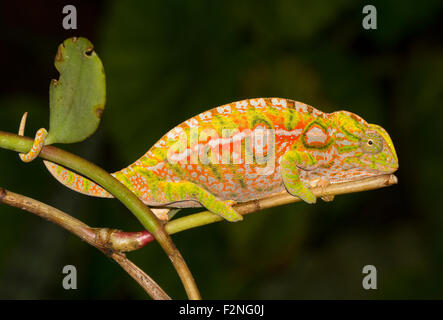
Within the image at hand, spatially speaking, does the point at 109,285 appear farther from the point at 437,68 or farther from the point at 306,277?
the point at 437,68

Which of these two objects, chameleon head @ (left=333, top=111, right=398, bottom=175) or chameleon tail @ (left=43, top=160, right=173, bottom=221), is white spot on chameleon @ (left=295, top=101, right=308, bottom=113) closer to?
chameleon head @ (left=333, top=111, right=398, bottom=175)

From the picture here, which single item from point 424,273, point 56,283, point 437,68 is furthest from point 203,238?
point 437,68

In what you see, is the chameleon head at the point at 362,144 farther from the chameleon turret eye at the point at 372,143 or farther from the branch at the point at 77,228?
the branch at the point at 77,228

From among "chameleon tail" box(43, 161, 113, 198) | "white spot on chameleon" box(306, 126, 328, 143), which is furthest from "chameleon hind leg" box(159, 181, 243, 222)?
"white spot on chameleon" box(306, 126, 328, 143)

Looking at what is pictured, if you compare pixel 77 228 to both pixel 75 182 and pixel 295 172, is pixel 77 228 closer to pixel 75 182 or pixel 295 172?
pixel 75 182

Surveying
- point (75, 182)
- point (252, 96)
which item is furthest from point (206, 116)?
point (252, 96)

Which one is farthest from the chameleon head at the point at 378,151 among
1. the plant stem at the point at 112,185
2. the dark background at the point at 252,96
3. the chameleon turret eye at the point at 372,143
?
the dark background at the point at 252,96
